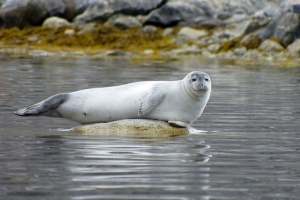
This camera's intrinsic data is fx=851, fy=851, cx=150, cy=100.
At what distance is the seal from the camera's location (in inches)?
383

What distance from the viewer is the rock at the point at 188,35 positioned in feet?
101

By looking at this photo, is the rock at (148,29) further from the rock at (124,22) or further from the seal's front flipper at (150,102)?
the seal's front flipper at (150,102)

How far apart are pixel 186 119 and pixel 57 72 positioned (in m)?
10.6

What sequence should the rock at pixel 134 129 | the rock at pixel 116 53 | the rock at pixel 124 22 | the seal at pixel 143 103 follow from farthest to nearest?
the rock at pixel 124 22 → the rock at pixel 116 53 → the seal at pixel 143 103 → the rock at pixel 134 129

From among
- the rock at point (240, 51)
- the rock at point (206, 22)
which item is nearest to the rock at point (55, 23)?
the rock at point (206, 22)

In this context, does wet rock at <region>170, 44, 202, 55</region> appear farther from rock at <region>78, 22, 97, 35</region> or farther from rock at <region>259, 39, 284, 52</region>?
rock at <region>78, 22, 97, 35</region>

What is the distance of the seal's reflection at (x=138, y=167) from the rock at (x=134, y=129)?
439mm

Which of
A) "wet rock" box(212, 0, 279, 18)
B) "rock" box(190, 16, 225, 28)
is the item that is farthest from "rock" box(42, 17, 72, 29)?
"wet rock" box(212, 0, 279, 18)

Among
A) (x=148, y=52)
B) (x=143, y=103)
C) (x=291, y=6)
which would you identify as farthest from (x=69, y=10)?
(x=143, y=103)

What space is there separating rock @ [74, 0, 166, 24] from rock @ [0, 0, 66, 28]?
1.12 m

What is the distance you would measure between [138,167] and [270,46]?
2144cm

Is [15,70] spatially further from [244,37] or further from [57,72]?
[244,37]

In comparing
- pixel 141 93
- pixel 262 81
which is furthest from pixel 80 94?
pixel 262 81

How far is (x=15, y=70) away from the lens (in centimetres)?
2036
